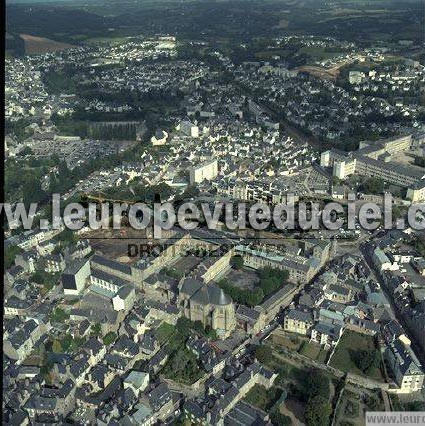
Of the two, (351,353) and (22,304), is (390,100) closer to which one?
(351,353)

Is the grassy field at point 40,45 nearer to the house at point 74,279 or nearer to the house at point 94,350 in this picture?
the house at point 74,279

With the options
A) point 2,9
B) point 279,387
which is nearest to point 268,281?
point 279,387

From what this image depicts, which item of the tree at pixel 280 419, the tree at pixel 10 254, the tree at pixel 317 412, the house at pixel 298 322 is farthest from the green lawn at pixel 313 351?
the tree at pixel 10 254

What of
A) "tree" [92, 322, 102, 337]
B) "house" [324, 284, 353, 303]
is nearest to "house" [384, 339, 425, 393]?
"house" [324, 284, 353, 303]

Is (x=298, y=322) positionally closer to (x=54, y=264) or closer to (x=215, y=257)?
(x=215, y=257)

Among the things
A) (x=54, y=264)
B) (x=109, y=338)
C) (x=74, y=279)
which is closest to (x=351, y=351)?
(x=109, y=338)

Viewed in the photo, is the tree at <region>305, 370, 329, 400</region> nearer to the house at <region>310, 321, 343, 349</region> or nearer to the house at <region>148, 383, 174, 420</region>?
the house at <region>310, 321, 343, 349</region>

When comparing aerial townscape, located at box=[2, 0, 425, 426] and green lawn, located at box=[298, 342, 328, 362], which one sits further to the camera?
green lawn, located at box=[298, 342, 328, 362]
